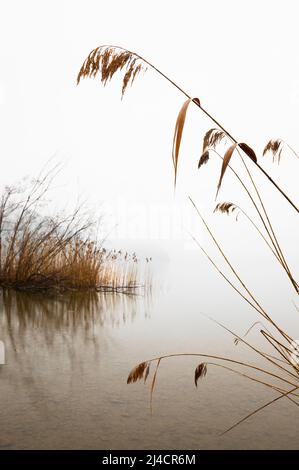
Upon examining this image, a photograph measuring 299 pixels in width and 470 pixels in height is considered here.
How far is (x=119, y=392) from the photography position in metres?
1.53

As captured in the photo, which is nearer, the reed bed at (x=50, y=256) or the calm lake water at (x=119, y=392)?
Result: the calm lake water at (x=119, y=392)

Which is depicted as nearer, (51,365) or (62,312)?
(51,365)

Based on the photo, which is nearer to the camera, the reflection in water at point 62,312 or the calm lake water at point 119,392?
the calm lake water at point 119,392

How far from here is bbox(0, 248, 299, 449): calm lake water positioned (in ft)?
3.85

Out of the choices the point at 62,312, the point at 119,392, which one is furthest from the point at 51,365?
the point at 62,312

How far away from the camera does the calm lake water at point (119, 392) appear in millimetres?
1175

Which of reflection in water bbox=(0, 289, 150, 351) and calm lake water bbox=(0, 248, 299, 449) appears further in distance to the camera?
reflection in water bbox=(0, 289, 150, 351)

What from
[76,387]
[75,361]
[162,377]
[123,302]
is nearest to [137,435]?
[76,387]

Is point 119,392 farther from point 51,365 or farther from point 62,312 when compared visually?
point 62,312

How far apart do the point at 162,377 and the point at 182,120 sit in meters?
1.30

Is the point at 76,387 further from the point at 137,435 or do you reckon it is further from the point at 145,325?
the point at 145,325

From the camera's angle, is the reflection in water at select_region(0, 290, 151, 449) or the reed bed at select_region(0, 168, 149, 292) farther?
the reed bed at select_region(0, 168, 149, 292)
